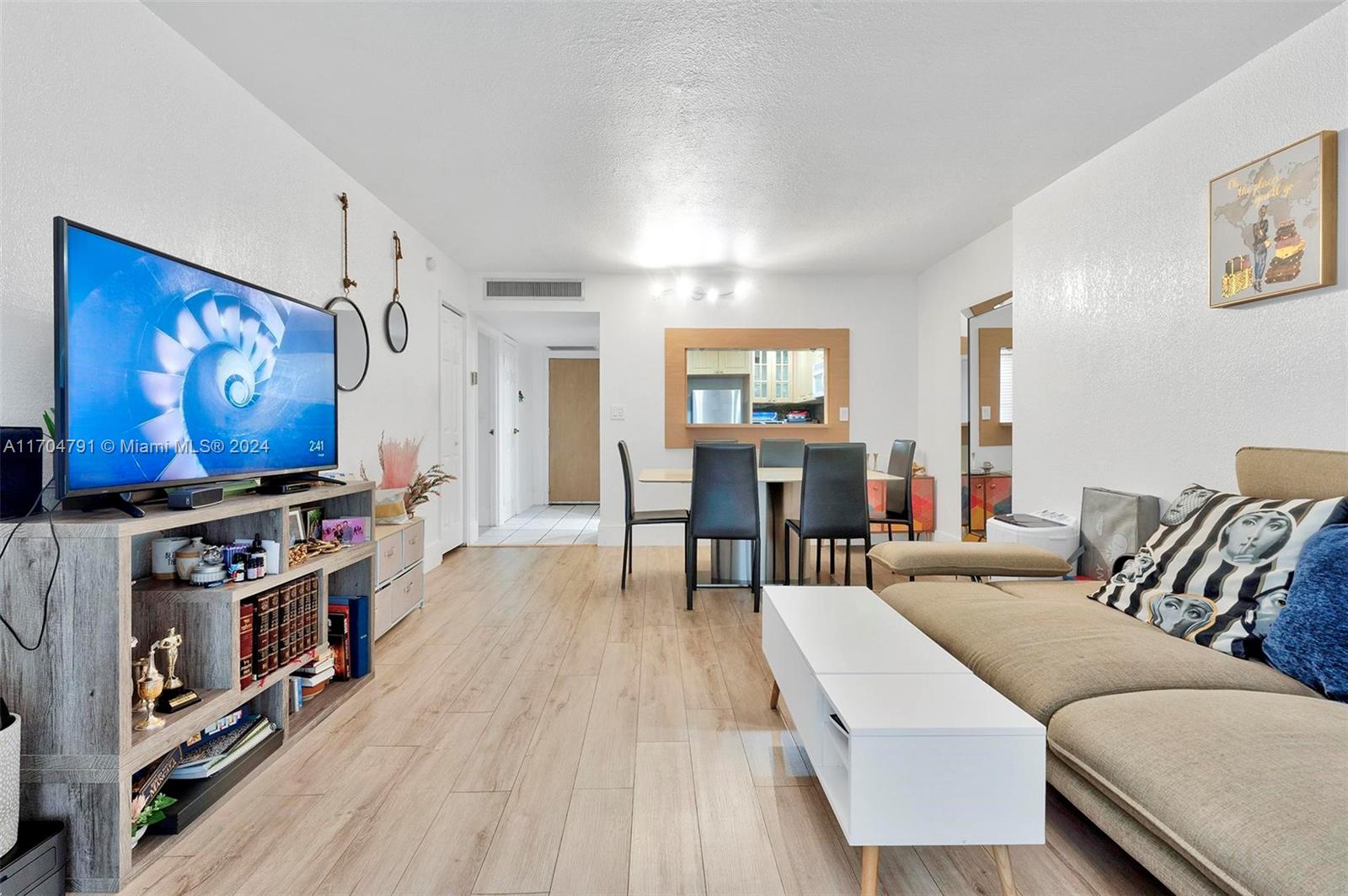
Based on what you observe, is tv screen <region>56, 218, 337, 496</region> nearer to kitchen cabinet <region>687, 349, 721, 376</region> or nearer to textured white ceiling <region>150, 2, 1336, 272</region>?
textured white ceiling <region>150, 2, 1336, 272</region>

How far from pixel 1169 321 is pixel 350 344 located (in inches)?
157

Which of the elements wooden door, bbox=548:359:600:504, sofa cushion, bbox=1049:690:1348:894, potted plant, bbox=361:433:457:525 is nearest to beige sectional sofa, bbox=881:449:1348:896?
sofa cushion, bbox=1049:690:1348:894

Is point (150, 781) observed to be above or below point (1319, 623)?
below

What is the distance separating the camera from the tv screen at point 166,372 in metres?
1.43

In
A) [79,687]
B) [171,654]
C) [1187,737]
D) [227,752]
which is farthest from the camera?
[227,752]

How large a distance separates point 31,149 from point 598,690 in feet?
7.72

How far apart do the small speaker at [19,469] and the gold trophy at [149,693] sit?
47 centimetres

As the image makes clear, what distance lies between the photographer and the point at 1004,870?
1250 millimetres

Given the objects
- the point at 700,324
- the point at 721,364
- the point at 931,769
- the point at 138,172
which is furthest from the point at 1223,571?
the point at 721,364

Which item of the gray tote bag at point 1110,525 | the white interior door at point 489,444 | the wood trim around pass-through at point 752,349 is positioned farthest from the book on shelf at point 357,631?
the white interior door at point 489,444

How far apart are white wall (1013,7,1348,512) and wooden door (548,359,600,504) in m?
5.55

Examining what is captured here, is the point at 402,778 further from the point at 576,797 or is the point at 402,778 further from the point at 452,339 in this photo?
the point at 452,339

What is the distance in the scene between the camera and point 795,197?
3766mm

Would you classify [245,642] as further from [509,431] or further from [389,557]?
[509,431]
